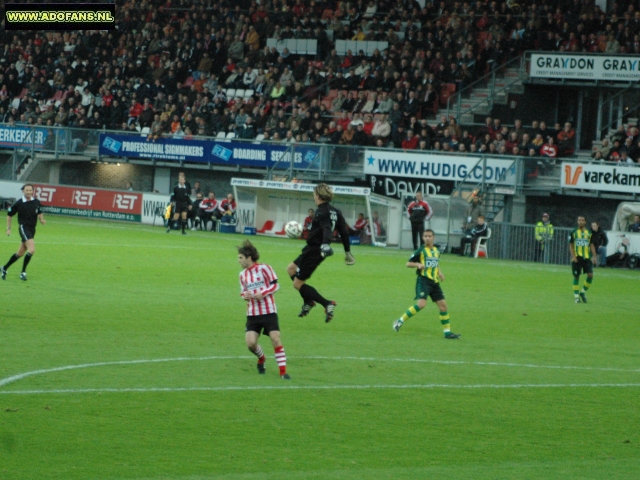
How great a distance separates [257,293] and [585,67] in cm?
2924

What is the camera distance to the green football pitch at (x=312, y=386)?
8.09m

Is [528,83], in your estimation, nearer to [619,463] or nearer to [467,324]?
[467,324]

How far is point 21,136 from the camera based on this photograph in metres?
44.5

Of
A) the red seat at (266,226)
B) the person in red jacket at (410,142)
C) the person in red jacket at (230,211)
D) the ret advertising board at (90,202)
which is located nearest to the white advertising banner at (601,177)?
the person in red jacket at (410,142)

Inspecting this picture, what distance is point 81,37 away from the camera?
50375mm

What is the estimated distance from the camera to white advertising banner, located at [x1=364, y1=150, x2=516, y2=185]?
34281 millimetres

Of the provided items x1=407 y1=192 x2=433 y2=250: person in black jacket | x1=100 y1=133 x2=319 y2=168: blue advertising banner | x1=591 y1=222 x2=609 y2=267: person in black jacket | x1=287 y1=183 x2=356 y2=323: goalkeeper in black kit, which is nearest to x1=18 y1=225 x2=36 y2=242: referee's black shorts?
x1=287 y1=183 x2=356 y2=323: goalkeeper in black kit

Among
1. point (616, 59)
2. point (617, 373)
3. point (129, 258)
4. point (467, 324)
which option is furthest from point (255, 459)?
A: point (616, 59)

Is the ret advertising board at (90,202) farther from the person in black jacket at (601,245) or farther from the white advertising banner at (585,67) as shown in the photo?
the person in black jacket at (601,245)

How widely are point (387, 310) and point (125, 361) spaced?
7.18 metres

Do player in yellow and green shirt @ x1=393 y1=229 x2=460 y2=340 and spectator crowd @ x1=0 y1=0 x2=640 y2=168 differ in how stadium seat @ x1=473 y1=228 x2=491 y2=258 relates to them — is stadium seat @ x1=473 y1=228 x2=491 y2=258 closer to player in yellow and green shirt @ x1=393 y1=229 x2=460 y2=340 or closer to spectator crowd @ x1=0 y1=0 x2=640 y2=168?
spectator crowd @ x1=0 y1=0 x2=640 y2=168

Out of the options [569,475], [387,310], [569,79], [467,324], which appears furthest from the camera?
[569,79]

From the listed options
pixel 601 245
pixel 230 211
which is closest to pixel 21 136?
pixel 230 211

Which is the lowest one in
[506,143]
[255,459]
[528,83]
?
[255,459]
